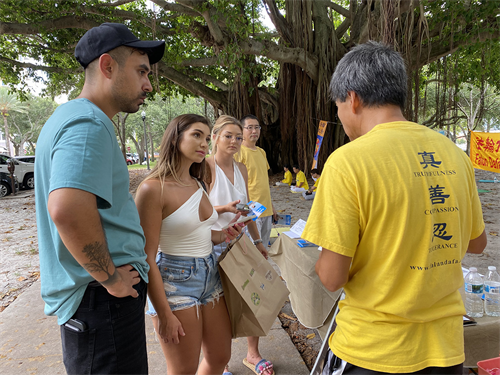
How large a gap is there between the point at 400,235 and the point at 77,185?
3.11 ft

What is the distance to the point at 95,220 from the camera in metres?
1.02

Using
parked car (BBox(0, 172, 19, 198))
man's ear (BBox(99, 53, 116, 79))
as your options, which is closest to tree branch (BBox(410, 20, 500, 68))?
man's ear (BBox(99, 53, 116, 79))

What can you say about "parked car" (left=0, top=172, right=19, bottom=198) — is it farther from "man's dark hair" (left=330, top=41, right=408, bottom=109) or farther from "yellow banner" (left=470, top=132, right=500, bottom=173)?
"yellow banner" (left=470, top=132, right=500, bottom=173)

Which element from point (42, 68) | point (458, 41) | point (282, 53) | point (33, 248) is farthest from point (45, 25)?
point (458, 41)

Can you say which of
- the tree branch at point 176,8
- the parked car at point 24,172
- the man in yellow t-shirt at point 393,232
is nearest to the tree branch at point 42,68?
the tree branch at point 176,8

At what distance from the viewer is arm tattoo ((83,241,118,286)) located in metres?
1.01

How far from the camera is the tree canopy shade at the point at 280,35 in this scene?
246 inches

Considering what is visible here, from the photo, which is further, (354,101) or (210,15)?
(210,15)

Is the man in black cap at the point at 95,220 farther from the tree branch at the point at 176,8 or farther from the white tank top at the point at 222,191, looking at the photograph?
the tree branch at the point at 176,8

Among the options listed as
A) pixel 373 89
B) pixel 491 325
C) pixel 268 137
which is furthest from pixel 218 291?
pixel 268 137

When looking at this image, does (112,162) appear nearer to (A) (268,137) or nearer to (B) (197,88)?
(B) (197,88)

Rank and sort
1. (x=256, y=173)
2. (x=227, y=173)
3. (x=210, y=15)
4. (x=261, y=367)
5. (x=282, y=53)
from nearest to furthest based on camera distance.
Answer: (x=261, y=367)
(x=227, y=173)
(x=256, y=173)
(x=210, y=15)
(x=282, y=53)

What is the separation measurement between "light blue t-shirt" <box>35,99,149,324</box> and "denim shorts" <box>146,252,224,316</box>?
0.37 meters

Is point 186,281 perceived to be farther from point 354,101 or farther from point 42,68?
point 42,68
